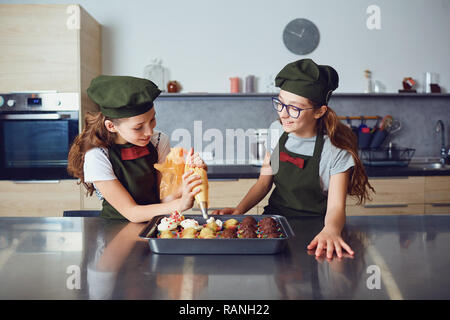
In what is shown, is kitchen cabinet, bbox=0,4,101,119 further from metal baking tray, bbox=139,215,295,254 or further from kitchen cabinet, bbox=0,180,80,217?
metal baking tray, bbox=139,215,295,254

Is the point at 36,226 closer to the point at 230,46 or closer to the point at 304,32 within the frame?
the point at 230,46

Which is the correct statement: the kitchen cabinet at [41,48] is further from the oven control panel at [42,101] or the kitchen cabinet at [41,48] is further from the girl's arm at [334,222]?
the girl's arm at [334,222]

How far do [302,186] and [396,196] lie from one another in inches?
65.0

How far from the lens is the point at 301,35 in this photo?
3521 millimetres

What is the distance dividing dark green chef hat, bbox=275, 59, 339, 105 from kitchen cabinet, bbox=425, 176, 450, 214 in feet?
6.30

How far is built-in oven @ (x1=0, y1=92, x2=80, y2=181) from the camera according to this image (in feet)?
9.96

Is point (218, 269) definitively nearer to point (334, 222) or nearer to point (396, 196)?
point (334, 222)

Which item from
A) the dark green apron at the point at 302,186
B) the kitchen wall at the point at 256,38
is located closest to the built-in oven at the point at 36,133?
the kitchen wall at the point at 256,38

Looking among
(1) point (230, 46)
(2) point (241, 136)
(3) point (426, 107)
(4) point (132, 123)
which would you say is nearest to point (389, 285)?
(4) point (132, 123)

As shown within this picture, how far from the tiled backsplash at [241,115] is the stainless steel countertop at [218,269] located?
7.61 ft

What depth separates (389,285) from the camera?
0.84 metres

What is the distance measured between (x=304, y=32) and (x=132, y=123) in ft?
8.44

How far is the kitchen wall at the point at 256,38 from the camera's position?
139 inches

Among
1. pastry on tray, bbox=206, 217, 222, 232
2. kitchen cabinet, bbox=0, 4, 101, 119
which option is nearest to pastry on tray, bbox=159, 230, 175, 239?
pastry on tray, bbox=206, 217, 222, 232
